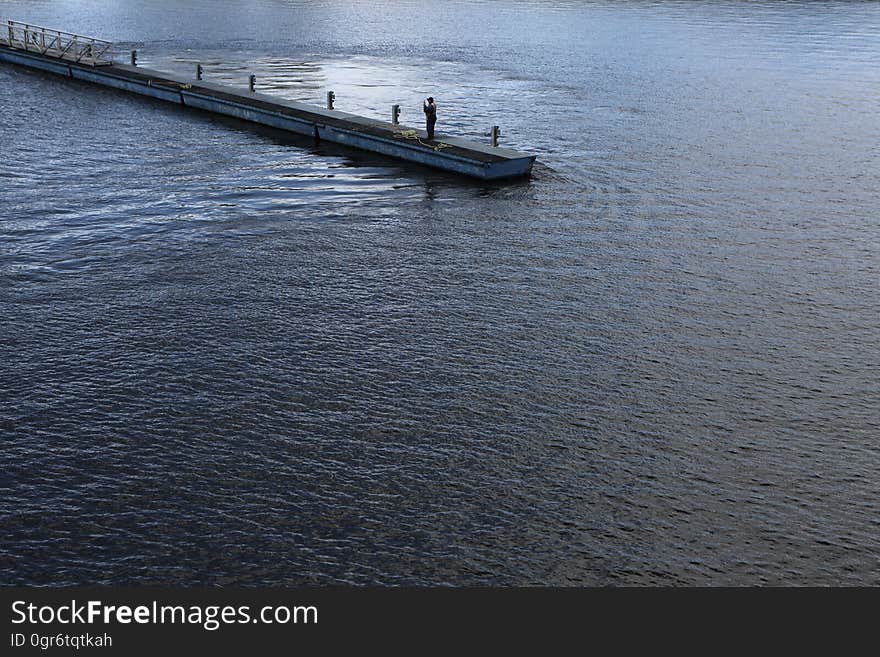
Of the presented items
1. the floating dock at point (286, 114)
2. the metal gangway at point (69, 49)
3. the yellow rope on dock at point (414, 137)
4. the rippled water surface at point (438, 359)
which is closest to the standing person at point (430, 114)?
the floating dock at point (286, 114)

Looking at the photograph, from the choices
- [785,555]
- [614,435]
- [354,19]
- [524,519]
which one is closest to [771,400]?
[614,435]

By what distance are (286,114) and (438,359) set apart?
29923mm

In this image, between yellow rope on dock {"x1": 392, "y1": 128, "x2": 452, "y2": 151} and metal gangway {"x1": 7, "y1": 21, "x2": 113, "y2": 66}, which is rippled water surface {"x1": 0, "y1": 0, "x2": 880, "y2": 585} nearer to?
yellow rope on dock {"x1": 392, "y1": 128, "x2": 452, "y2": 151}

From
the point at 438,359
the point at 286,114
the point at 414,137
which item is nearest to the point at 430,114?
the point at 414,137

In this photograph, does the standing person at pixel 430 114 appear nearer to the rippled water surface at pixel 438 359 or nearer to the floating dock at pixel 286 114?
the floating dock at pixel 286 114

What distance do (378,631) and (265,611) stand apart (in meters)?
1.66

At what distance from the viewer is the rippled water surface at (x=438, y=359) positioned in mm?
14484

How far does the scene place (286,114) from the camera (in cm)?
4738

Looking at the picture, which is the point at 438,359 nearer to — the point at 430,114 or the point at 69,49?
the point at 430,114

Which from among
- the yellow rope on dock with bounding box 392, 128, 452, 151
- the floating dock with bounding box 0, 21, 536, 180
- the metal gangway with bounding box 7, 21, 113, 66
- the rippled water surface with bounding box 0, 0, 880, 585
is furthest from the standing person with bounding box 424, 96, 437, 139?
the metal gangway with bounding box 7, 21, 113, 66

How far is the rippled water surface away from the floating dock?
1.02 meters

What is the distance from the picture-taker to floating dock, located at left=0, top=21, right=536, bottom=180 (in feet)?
126

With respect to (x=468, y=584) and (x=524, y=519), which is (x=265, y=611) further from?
(x=524, y=519)

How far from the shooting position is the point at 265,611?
1274 cm
